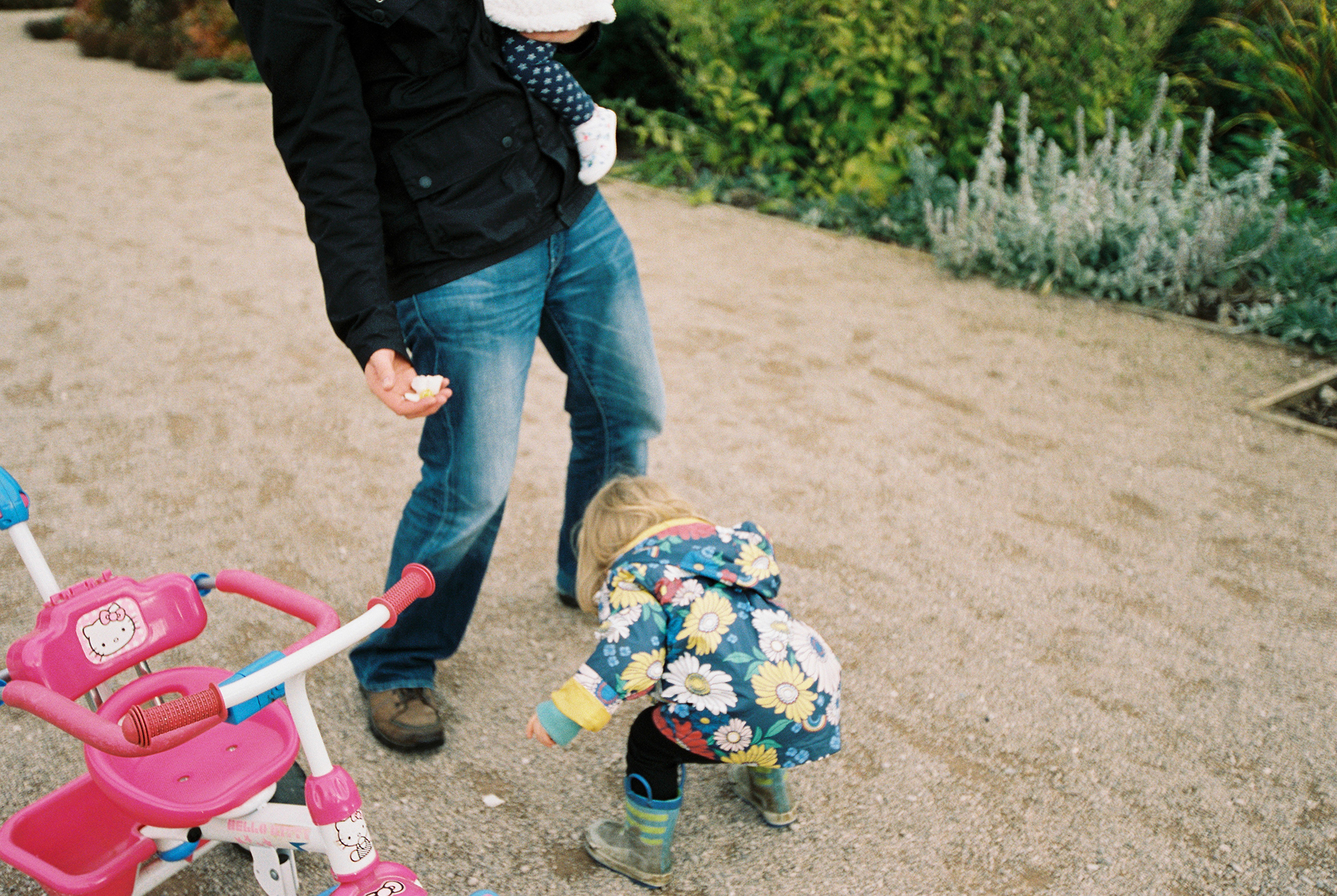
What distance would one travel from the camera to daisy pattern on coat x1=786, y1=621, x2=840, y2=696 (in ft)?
5.98

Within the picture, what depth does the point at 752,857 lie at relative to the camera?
6.71 feet

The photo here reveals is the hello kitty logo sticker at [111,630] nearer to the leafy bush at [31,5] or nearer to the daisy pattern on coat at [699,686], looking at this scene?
the daisy pattern on coat at [699,686]

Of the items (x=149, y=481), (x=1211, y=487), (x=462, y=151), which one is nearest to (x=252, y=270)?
(x=149, y=481)

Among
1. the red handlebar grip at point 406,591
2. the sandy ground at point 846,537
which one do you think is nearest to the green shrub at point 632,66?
the sandy ground at point 846,537

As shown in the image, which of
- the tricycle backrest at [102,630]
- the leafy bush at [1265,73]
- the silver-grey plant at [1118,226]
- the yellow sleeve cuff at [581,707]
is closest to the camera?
the tricycle backrest at [102,630]

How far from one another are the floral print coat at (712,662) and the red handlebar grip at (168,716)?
0.66 metres

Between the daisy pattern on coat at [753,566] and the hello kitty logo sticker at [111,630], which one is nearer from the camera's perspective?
the hello kitty logo sticker at [111,630]

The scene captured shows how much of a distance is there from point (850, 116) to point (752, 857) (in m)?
4.74

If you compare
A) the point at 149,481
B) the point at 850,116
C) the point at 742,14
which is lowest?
the point at 149,481

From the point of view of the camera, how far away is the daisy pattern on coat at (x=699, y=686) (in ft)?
5.81

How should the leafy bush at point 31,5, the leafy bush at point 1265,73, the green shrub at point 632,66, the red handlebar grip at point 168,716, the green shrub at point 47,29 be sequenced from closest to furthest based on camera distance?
1. the red handlebar grip at point 168,716
2. the leafy bush at point 1265,73
3. the green shrub at point 632,66
4. the green shrub at point 47,29
5. the leafy bush at point 31,5

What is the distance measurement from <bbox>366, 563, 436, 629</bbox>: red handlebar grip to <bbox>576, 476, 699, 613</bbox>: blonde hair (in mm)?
552

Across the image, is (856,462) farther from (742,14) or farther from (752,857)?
(742,14)

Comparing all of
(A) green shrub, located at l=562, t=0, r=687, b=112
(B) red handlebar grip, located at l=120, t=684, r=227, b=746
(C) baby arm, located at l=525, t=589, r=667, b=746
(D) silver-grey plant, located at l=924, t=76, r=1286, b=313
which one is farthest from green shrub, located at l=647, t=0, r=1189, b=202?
(B) red handlebar grip, located at l=120, t=684, r=227, b=746
